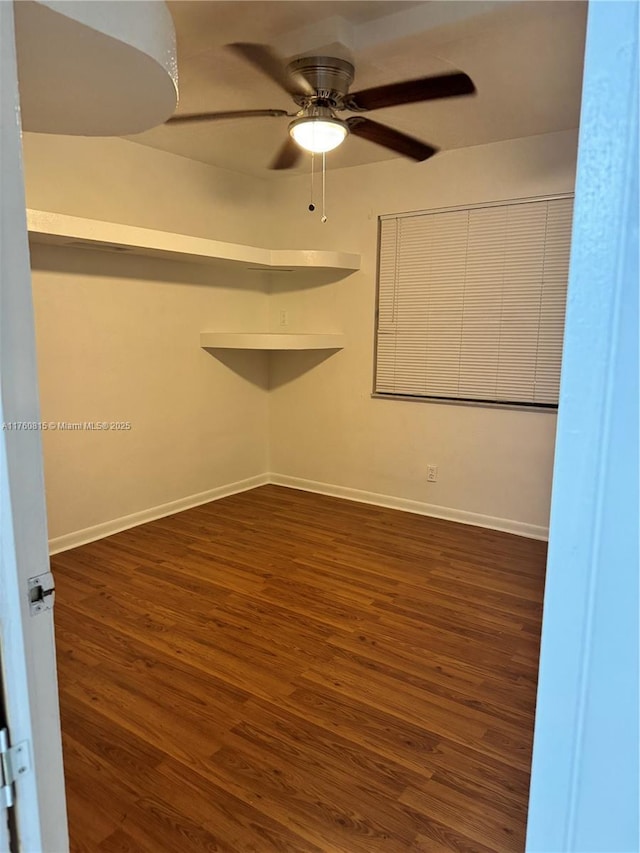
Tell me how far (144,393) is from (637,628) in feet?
11.9

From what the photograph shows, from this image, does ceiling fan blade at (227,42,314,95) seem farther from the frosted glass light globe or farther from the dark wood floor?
the dark wood floor

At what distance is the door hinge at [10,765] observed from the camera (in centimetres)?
78

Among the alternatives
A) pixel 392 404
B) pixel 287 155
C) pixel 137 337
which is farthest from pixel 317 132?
pixel 392 404

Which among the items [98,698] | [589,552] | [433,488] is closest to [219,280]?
[433,488]

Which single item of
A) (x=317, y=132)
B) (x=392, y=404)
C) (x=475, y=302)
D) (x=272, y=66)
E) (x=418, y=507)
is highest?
(x=272, y=66)

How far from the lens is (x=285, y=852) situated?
1499mm

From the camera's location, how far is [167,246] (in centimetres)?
333

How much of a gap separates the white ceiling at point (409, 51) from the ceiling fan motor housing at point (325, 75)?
0.16 feet

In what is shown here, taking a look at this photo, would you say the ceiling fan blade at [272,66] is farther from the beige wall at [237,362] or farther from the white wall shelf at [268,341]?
the white wall shelf at [268,341]

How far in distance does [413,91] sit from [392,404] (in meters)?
2.27

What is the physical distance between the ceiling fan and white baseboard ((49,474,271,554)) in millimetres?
2445

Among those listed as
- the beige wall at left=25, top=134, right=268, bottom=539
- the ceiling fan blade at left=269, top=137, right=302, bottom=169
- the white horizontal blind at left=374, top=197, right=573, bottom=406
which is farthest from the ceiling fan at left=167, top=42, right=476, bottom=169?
the white horizontal blind at left=374, top=197, right=573, bottom=406

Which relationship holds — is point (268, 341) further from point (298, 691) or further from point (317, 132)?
point (298, 691)
